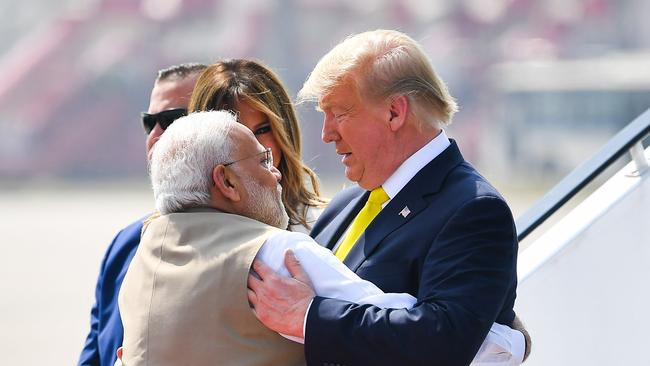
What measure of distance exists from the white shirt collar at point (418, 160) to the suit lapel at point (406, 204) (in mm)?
11

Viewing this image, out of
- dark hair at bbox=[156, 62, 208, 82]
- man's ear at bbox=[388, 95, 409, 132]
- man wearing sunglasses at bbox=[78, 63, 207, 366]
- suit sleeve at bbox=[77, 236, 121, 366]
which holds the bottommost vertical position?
suit sleeve at bbox=[77, 236, 121, 366]

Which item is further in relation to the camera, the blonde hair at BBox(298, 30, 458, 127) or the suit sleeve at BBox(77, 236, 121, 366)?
the suit sleeve at BBox(77, 236, 121, 366)

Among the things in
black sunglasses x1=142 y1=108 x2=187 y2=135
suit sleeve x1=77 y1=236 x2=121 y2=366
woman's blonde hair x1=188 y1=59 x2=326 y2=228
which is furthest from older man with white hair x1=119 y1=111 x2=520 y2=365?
black sunglasses x1=142 y1=108 x2=187 y2=135

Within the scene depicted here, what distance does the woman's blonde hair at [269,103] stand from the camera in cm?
300

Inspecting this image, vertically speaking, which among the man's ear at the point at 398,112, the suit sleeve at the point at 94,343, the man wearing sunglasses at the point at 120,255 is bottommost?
the suit sleeve at the point at 94,343

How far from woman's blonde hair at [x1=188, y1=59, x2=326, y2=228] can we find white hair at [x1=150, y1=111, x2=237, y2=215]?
73 centimetres

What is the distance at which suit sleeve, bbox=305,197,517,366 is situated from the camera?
2096 mm

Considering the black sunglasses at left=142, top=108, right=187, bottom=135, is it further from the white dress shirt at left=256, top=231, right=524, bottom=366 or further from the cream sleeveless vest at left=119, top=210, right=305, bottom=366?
the white dress shirt at left=256, top=231, right=524, bottom=366

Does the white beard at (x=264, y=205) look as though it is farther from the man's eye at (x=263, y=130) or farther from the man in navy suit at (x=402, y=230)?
the man's eye at (x=263, y=130)

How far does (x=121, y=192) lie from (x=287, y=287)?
25459 mm

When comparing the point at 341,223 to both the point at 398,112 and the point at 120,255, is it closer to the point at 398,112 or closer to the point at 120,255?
the point at 398,112

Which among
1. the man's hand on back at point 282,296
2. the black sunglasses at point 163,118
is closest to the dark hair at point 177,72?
the black sunglasses at point 163,118

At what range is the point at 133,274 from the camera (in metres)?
2.28

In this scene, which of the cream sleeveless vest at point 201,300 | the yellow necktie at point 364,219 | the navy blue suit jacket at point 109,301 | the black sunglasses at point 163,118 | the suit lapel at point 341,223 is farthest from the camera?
the black sunglasses at point 163,118
